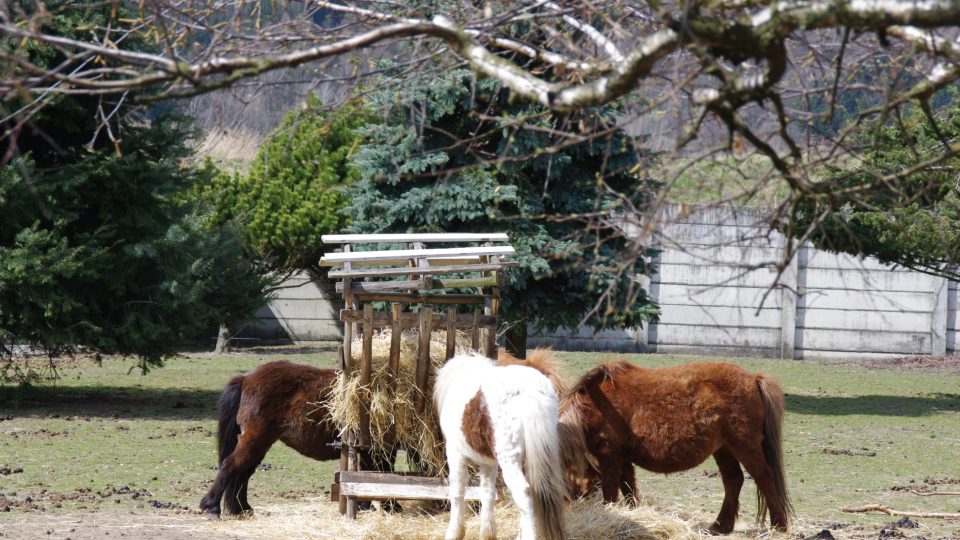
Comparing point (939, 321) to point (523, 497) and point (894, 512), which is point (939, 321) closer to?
point (894, 512)

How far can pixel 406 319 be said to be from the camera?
24.5 ft

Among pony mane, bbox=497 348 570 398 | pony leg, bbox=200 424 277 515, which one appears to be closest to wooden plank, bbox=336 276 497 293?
pony mane, bbox=497 348 570 398

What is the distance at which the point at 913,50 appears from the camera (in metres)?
4.10

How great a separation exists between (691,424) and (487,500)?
1703 mm

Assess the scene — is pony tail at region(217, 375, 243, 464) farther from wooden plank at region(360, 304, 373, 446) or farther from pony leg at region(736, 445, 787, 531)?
pony leg at region(736, 445, 787, 531)

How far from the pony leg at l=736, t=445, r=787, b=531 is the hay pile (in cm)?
220

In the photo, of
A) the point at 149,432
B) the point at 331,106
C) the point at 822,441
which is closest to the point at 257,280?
the point at 149,432

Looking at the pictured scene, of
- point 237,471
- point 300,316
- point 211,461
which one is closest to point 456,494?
point 237,471

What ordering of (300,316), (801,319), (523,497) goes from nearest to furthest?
(523,497) < (801,319) < (300,316)

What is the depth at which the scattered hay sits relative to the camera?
22.6 feet

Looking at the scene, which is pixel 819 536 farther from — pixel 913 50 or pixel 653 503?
pixel 913 50

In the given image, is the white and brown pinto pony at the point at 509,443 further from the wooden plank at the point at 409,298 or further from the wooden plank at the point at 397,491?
the wooden plank at the point at 409,298

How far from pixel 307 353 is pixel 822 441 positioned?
11595 millimetres

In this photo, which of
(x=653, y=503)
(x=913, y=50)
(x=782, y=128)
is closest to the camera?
(x=782, y=128)
